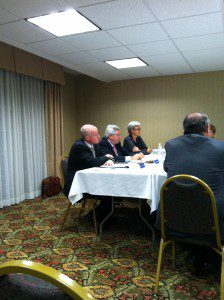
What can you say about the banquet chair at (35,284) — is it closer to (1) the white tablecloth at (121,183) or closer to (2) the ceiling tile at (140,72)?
(1) the white tablecloth at (121,183)

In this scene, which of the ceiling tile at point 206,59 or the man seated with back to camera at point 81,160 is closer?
the man seated with back to camera at point 81,160

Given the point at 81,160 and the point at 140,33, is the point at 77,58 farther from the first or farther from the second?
the point at 81,160

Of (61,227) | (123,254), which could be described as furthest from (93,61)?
(123,254)

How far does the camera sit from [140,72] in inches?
216

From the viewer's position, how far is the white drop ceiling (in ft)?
8.32

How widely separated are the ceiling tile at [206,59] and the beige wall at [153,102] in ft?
1.37

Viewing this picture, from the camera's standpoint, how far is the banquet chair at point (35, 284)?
1.81 feet

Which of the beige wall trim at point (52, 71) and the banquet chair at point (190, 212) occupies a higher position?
the beige wall trim at point (52, 71)

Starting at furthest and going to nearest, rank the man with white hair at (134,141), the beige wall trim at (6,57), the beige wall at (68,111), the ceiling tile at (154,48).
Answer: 1. the beige wall at (68,111)
2. the man with white hair at (134,141)
3. the beige wall trim at (6,57)
4. the ceiling tile at (154,48)

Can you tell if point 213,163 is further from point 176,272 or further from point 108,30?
point 108,30

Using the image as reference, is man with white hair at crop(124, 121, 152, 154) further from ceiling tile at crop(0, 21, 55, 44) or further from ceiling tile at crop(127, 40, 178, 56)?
ceiling tile at crop(0, 21, 55, 44)

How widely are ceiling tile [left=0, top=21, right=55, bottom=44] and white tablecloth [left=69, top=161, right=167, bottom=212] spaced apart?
5.74ft

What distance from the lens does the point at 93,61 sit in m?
4.58

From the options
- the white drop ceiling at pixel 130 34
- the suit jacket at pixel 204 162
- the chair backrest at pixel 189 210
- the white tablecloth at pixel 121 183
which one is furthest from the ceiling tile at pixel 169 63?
the chair backrest at pixel 189 210
